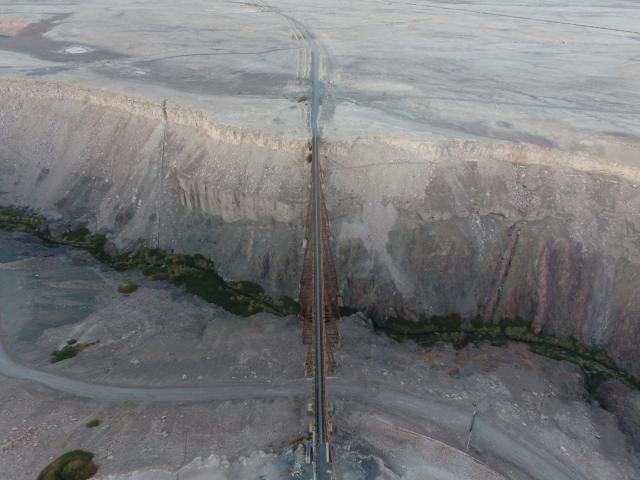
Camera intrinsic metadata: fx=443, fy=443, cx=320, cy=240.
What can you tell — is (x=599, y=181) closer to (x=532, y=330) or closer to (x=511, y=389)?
(x=532, y=330)

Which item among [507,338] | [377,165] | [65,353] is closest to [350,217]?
[377,165]

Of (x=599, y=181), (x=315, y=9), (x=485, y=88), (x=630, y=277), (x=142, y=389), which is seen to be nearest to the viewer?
(x=142, y=389)

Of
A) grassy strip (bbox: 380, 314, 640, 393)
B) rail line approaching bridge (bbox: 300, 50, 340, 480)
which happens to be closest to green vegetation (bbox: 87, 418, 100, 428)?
rail line approaching bridge (bbox: 300, 50, 340, 480)

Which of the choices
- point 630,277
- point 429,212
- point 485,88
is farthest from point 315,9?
point 630,277

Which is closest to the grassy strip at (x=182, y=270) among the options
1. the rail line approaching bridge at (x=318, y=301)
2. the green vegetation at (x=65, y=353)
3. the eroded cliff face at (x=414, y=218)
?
the eroded cliff face at (x=414, y=218)

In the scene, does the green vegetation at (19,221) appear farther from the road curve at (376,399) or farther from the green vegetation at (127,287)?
the road curve at (376,399)

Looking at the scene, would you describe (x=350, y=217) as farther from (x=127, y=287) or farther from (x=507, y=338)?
(x=127, y=287)
